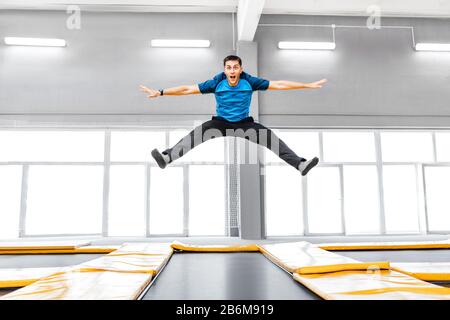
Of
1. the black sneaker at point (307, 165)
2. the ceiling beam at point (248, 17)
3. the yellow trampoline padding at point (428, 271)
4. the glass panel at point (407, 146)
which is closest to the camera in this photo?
the yellow trampoline padding at point (428, 271)

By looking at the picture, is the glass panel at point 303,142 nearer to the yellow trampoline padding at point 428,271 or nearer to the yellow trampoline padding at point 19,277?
the yellow trampoline padding at point 428,271

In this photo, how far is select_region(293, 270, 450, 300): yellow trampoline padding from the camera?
51.4 inches

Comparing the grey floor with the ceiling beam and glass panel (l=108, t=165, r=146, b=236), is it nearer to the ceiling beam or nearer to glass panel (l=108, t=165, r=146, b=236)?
glass panel (l=108, t=165, r=146, b=236)

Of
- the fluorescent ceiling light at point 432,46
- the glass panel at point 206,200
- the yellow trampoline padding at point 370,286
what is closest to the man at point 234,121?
the yellow trampoline padding at point 370,286

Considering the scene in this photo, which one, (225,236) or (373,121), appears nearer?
(225,236)

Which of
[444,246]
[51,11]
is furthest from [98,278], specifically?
[51,11]

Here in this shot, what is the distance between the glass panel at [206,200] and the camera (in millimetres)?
5531

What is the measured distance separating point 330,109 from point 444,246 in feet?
9.60

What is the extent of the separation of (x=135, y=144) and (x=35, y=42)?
2077 mm

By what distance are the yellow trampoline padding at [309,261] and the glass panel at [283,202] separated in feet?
8.68

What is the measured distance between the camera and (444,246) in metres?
3.41

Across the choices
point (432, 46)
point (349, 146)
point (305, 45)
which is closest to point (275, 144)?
point (305, 45)

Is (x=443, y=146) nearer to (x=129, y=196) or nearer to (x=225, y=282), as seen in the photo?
(x=129, y=196)

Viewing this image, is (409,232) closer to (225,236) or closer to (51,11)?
(225,236)
